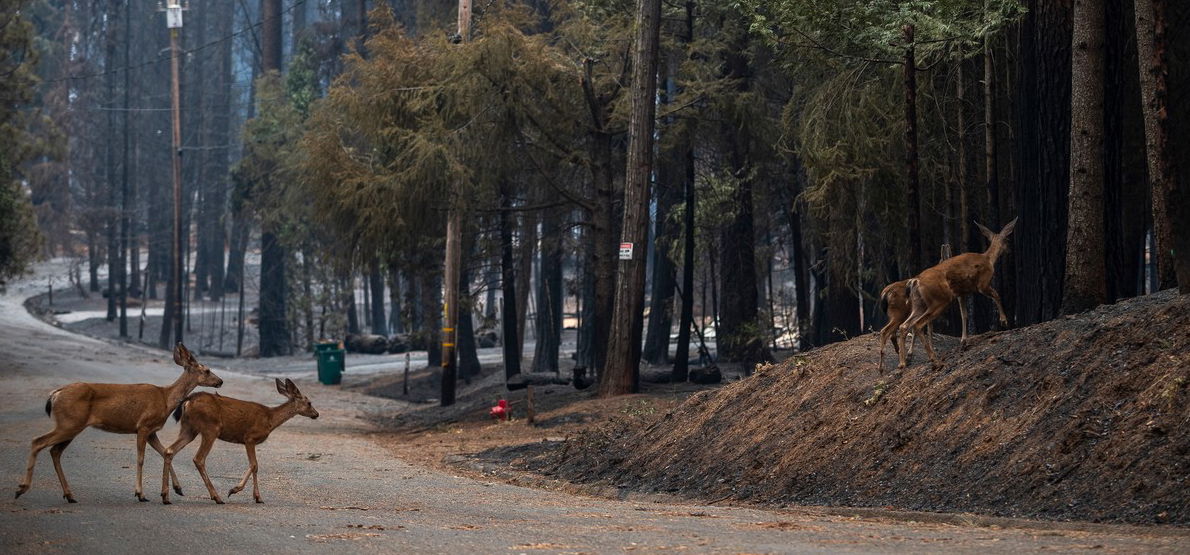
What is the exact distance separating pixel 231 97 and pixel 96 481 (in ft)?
285

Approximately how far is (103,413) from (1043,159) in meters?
10.7

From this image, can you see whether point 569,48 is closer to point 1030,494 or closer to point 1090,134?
point 1090,134

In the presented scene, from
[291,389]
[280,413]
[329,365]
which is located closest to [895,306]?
[291,389]

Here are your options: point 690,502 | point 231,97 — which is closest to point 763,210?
point 690,502

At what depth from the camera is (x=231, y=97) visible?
321ft

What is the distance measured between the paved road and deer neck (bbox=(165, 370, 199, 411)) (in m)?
0.91

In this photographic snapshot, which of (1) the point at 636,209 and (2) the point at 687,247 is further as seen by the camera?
(2) the point at 687,247

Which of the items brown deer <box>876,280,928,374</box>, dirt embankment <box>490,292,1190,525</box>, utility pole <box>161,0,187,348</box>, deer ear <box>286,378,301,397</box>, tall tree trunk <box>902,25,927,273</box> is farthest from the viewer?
utility pole <box>161,0,187,348</box>

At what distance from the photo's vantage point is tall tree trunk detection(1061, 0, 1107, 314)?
596 inches

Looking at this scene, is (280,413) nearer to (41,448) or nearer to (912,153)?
(41,448)

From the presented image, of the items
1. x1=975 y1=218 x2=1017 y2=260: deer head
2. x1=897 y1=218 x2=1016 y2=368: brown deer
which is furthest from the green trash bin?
x1=975 y1=218 x2=1017 y2=260: deer head

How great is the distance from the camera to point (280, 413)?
1393 cm

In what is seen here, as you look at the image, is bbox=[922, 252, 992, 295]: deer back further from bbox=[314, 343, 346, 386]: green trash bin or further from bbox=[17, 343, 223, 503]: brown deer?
bbox=[314, 343, 346, 386]: green trash bin

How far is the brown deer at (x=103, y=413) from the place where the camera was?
1242 centimetres
